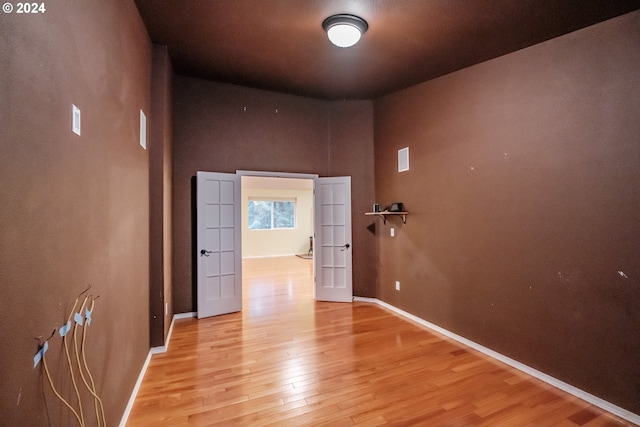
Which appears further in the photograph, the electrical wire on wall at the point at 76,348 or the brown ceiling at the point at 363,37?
the brown ceiling at the point at 363,37

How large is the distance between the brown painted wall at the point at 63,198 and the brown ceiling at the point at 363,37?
76 cm

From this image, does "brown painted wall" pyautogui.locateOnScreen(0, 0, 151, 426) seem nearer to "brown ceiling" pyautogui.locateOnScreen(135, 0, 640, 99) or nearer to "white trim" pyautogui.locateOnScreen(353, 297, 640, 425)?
"brown ceiling" pyautogui.locateOnScreen(135, 0, 640, 99)

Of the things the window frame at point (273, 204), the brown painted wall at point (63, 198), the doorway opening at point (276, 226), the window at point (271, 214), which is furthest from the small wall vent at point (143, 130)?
the window at point (271, 214)

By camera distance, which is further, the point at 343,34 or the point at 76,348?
the point at 343,34

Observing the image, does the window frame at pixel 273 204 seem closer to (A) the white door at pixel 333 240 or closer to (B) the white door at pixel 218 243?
(A) the white door at pixel 333 240

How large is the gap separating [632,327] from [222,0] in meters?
4.03

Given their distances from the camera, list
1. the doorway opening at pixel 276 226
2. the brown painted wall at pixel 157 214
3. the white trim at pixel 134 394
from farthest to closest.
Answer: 1. the doorway opening at pixel 276 226
2. the brown painted wall at pixel 157 214
3. the white trim at pixel 134 394

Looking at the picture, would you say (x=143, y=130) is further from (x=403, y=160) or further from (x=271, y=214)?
(x=271, y=214)

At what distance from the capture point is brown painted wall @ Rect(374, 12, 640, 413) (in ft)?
6.86

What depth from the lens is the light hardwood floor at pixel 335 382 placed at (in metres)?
1.97

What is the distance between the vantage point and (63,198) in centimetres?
115

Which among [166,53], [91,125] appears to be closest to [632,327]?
[91,125]

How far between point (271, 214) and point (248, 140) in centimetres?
622

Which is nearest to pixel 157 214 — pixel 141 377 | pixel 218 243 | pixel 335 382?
pixel 218 243
